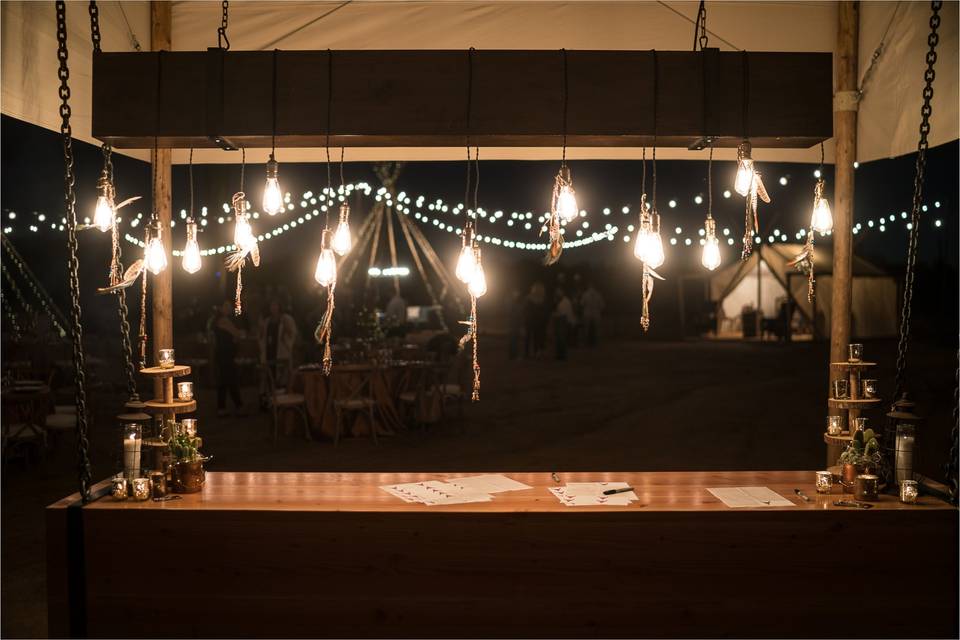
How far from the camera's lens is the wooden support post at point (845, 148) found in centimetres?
402

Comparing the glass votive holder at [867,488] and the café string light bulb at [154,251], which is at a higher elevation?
the café string light bulb at [154,251]

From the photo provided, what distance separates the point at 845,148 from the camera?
4027 mm

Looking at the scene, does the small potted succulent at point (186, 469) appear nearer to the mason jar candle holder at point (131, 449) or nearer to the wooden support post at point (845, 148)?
the mason jar candle holder at point (131, 449)

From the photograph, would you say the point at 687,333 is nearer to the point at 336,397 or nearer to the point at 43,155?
the point at 336,397

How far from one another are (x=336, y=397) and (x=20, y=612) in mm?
A: 4179

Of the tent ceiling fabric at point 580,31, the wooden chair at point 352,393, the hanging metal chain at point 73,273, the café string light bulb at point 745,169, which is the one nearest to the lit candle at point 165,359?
the hanging metal chain at point 73,273

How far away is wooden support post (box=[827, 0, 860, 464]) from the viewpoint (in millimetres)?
4016

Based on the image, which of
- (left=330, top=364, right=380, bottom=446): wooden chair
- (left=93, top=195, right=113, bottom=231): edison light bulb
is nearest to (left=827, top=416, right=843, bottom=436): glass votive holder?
(left=93, top=195, right=113, bottom=231): edison light bulb

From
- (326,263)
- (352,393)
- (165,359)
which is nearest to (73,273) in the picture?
(165,359)

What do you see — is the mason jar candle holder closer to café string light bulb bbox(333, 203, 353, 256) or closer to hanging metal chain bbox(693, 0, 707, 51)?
café string light bulb bbox(333, 203, 353, 256)

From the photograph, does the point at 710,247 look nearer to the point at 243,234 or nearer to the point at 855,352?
the point at 855,352

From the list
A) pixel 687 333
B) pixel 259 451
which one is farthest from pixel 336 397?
pixel 687 333

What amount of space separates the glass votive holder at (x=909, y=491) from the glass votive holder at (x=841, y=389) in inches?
21.4

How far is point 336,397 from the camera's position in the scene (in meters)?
7.59
